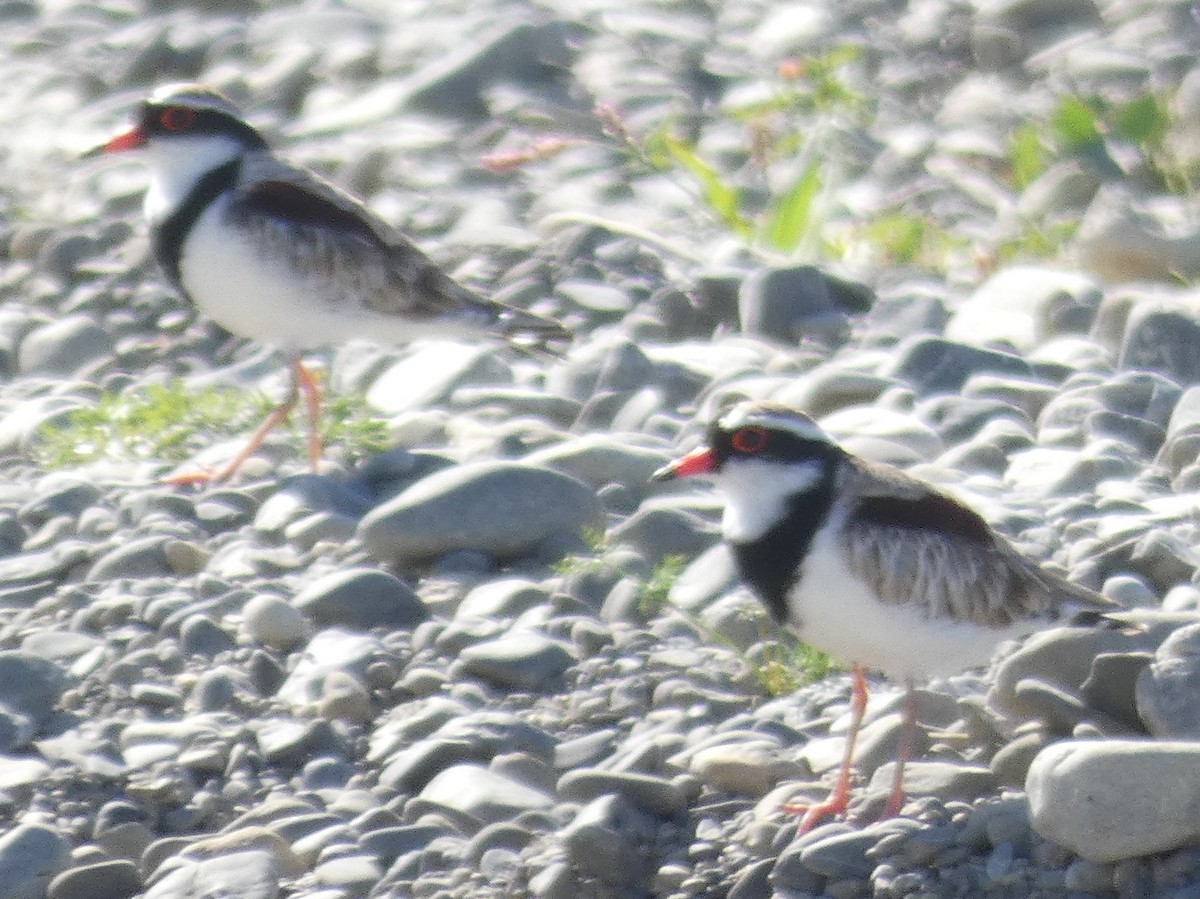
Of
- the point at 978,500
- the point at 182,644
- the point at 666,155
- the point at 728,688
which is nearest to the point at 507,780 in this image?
the point at 728,688

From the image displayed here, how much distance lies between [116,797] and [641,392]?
308cm

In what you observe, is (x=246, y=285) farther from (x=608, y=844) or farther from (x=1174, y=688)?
(x=1174, y=688)

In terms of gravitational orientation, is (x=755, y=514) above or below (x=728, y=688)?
above

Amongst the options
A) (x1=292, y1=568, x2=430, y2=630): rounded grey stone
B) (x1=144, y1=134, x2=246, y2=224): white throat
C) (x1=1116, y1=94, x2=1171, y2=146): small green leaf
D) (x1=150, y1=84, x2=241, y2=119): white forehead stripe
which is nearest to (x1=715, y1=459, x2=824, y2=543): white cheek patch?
(x1=292, y1=568, x2=430, y2=630): rounded grey stone

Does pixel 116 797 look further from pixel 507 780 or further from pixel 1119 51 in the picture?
pixel 1119 51

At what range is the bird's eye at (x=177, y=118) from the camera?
831 cm

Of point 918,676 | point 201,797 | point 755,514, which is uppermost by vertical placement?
point 755,514

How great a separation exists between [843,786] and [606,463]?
2.29m

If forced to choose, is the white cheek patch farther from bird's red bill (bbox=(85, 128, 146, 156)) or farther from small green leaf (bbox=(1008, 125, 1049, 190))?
small green leaf (bbox=(1008, 125, 1049, 190))

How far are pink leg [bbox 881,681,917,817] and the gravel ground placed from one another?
0.04 meters

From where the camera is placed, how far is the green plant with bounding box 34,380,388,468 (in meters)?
8.01

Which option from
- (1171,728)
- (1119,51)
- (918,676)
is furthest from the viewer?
(1119,51)

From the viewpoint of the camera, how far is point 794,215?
9453mm

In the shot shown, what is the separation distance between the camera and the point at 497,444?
25.2 feet
